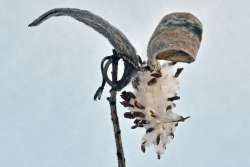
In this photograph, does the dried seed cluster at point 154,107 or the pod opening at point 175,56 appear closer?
the pod opening at point 175,56

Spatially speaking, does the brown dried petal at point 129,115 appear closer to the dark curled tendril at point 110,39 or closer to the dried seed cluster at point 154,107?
the dried seed cluster at point 154,107

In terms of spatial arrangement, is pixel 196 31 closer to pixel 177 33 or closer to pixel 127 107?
pixel 177 33

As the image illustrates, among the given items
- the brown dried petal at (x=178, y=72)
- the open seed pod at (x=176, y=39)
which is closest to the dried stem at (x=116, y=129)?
the open seed pod at (x=176, y=39)

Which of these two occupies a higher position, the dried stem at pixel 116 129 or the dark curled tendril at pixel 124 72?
the dark curled tendril at pixel 124 72

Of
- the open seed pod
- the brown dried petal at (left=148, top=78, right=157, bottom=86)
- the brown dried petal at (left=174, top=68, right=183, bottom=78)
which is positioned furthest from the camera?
the brown dried petal at (left=174, top=68, right=183, bottom=78)

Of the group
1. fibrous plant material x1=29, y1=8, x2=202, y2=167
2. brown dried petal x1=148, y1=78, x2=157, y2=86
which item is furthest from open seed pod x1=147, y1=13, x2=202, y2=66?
brown dried petal x1=148, y1=78, x2=157, y2=86

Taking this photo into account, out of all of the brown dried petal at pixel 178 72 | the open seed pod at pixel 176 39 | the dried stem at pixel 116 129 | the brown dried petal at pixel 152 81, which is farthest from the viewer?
the brown dried petal at pixel 178 72

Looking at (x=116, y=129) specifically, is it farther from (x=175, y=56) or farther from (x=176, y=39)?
(x=176, y=39)

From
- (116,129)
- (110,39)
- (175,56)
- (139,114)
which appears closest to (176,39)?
(175,56)

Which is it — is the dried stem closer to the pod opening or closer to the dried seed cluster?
the dried seed cluster
